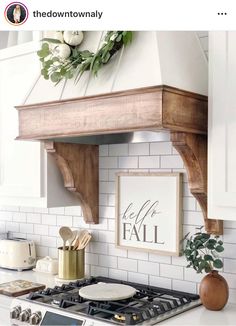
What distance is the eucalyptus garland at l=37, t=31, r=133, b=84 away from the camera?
1.97 metres

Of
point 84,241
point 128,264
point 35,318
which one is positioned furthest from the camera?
point 84,241

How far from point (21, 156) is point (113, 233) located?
698 millimetres

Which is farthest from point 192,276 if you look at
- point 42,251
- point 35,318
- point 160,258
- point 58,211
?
point 42,251

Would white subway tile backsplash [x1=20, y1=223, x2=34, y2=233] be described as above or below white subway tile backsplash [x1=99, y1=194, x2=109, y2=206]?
below

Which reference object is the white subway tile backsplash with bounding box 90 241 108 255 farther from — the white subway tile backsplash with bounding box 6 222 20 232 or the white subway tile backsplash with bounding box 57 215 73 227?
the white subway tile backsplash with bounding box 6 222 20 232

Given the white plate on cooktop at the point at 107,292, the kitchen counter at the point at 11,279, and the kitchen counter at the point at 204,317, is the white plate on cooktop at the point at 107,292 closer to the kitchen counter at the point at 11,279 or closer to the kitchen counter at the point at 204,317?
the kitchen counter at the point at 204,317

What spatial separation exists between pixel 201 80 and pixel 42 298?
1.28 m

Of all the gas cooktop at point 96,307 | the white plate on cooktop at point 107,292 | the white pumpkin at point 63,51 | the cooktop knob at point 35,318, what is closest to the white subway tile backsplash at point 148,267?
the gas cooktop at point 96,307

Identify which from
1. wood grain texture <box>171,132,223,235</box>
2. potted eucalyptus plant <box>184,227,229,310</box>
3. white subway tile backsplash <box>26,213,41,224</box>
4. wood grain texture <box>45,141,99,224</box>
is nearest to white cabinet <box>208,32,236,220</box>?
wood grain texture <box>171,132,223,235</box>

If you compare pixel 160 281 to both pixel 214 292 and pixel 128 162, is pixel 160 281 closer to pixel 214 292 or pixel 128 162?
pixel 214 292

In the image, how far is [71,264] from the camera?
258cm

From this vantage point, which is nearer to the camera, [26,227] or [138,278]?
[138,278]
